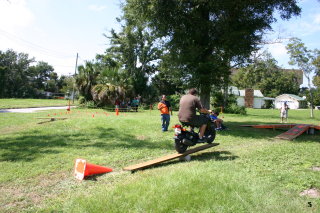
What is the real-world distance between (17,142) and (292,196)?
9.43m

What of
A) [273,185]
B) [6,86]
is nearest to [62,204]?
[273,185]

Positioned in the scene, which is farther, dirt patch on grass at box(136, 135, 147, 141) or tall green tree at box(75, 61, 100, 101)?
tall green tree at box(75, 61, 100, 101)

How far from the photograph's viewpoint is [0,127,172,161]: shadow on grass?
7930 mm

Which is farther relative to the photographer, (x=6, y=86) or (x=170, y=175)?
(x=6, y=86)

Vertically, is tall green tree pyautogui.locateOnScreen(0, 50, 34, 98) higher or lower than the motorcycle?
higher

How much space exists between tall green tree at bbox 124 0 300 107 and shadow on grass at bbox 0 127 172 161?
4.94 meters

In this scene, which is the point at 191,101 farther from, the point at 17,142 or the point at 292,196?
the point at 17,142

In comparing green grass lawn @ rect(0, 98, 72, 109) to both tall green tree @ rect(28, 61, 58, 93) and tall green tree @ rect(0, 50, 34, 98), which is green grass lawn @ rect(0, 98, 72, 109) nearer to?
tall green tree @ rect(0, 50, 34, 98)

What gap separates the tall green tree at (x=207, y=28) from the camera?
12.0 meters

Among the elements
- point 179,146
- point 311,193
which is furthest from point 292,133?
point 311,193

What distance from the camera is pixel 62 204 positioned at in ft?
13.5

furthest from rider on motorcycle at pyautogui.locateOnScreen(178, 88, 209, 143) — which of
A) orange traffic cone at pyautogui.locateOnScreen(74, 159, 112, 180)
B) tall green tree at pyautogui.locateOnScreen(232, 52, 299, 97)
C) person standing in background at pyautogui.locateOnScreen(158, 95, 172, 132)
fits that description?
tall green tree at pyautogui.locateOnScreen(232, 52, 299, 97)

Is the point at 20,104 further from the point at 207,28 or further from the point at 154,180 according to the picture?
the point at 154,180

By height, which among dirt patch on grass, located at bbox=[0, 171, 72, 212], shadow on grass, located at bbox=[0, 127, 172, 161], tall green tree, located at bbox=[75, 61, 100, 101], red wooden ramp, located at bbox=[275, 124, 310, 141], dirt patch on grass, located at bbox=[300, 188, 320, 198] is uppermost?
tall green tree, located at bbox=[75, 61, 100, 101]
